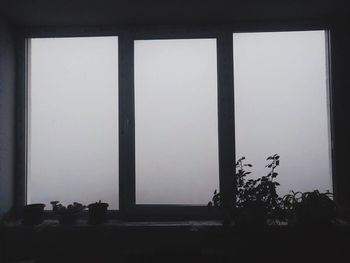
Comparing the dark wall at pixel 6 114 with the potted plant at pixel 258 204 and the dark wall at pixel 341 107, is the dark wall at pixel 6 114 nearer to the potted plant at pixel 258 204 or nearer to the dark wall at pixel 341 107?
the potted plant at pixel 258 204

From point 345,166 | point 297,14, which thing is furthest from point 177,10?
point 345,166

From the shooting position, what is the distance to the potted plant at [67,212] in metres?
2.53

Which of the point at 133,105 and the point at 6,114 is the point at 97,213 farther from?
the point at 6,114

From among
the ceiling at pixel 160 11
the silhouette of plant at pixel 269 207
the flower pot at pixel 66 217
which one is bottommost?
the flower pot at pixel 66 217

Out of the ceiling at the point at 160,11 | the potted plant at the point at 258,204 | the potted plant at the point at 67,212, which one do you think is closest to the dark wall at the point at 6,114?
the ceiling at the point at 160,11

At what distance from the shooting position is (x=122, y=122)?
2.75 meters

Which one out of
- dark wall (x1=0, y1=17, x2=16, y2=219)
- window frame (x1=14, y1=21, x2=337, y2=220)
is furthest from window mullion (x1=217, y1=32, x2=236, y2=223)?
dark wall (x1=0, y1=17, x2=16, y2=219)

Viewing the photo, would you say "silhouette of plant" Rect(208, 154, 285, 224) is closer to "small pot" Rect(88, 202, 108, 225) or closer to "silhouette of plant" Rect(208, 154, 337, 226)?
"silhouette of plant" Rect(208, 154, 337, 226)

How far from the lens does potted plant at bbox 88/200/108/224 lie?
2.54 m

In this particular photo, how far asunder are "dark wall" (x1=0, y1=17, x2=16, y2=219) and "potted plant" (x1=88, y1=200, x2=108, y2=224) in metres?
0.76

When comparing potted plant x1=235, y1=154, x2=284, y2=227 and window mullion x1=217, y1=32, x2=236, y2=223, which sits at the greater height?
window mullion x1=217, y1=32, x2=236, y2=223

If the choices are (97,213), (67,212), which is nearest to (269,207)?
(97,213)

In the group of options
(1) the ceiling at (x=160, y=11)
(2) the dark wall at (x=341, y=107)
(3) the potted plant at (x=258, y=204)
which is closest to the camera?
(3) the potted plant at (x=258, y=204)

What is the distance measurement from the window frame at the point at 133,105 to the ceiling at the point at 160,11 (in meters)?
0.07
